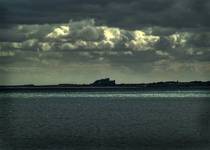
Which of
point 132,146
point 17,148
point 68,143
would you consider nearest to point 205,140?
point 132,146

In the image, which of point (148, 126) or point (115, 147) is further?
point (148, 126)

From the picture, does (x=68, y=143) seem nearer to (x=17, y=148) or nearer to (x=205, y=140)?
(x=17, y=148)

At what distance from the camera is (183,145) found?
57406 millimetres

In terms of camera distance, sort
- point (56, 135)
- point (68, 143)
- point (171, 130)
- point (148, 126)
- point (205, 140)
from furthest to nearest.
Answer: point (148, 126), point (171, 130), point (56, 135), point (205, 140), point (68, 143)

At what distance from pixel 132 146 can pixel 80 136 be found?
A: 10.9m

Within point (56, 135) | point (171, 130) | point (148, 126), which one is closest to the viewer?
point (56, 135)

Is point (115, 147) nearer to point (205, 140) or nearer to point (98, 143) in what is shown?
point (98, 143)

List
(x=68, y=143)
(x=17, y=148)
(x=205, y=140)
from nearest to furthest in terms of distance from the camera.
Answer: (x=17, y=148) < (x=68, y=143) < (x=205, y=140)

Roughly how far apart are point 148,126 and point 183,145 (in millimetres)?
20804

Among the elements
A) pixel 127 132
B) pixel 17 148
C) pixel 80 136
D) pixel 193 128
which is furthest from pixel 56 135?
pixel 193 128

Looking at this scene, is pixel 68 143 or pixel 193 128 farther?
pixel 193 128

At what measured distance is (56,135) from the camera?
2633 inches

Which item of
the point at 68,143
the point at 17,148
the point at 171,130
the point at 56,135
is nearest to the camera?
the point at 17,148

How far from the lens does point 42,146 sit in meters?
55.2
